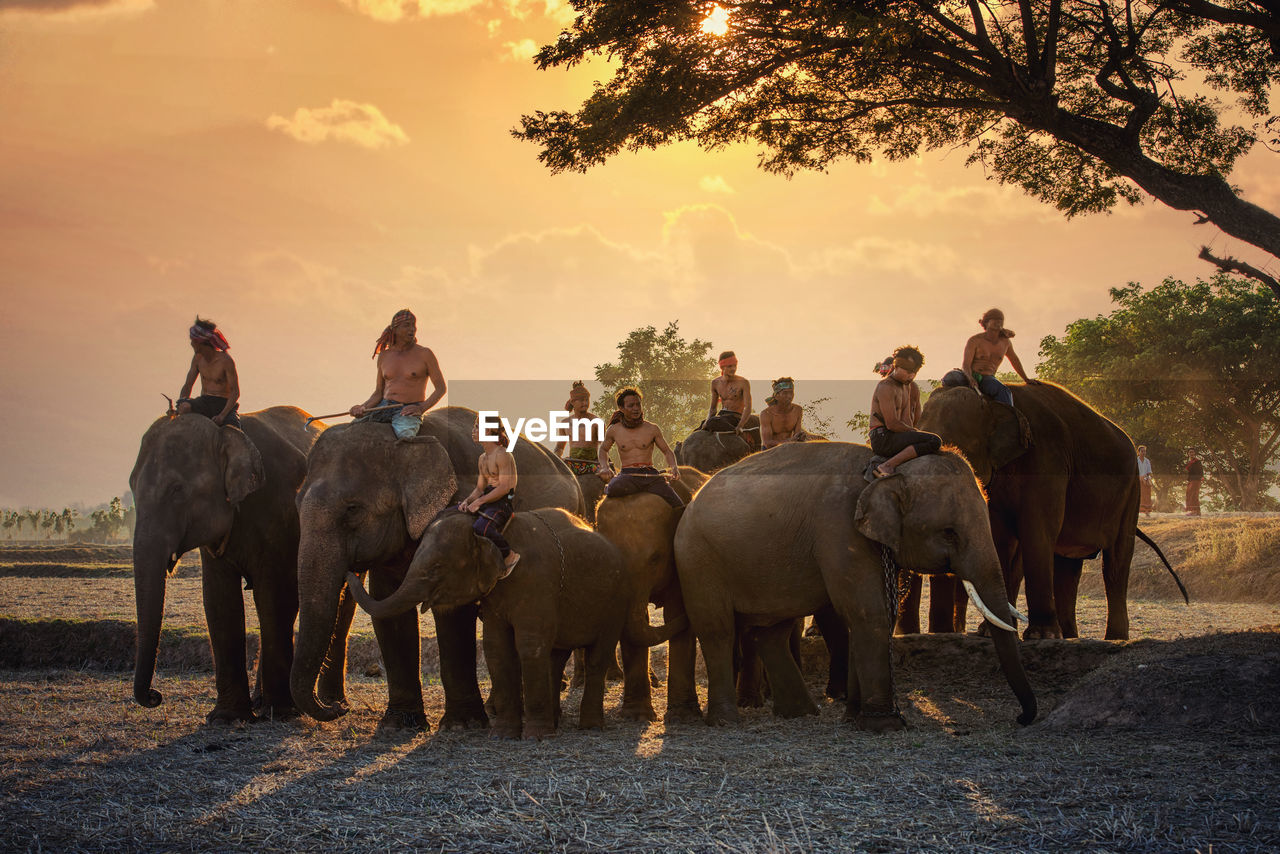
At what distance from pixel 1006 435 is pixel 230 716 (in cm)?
874

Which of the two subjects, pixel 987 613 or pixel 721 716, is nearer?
pixel 987 613

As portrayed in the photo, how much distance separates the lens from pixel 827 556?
9898 millimetres

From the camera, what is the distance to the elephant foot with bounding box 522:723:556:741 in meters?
9.55

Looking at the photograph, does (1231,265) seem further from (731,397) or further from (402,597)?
(402,597)

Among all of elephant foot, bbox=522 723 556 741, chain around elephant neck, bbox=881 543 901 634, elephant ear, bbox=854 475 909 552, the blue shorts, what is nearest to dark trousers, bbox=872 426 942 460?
elephant ear, bbox=854 475 909 552

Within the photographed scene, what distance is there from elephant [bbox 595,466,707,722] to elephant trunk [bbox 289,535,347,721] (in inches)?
105

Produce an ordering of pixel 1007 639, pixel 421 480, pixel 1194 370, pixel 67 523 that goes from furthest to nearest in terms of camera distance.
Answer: pixel 67 523, pixel 1194 370, pixel 421 480, pixel 1007 639

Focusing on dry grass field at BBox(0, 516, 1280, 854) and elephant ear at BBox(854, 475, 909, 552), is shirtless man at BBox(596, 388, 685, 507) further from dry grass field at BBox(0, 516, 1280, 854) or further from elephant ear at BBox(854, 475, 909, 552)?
elephant ear at BBox(854, 475, 909, 552)

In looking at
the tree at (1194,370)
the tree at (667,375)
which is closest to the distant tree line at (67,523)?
the tree at (667,375)

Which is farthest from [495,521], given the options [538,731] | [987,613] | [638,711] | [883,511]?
[987,613]

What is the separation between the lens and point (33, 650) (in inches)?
622

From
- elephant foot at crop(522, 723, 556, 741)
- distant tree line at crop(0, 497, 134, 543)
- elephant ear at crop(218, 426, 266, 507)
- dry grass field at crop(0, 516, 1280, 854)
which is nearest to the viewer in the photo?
dry grass field at crop(0, 516, 1280, 854)

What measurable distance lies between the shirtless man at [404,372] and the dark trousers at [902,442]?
4242 millimetres

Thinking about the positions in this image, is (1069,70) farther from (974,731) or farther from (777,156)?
(974,731)
